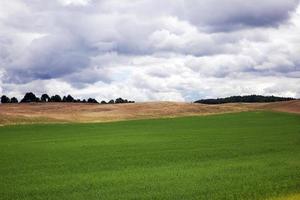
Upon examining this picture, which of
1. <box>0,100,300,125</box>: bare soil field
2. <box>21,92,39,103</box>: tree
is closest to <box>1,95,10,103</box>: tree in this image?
<box>21,92,39,103</box>: tree

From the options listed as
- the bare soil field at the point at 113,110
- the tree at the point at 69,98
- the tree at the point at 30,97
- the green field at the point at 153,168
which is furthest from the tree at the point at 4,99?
the green field at the point at 153,168

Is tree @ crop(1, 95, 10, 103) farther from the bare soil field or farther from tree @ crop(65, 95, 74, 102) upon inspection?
the bare soil field

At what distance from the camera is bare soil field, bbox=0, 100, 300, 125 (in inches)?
2341

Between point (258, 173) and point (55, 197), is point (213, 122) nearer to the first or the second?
point (258, 173)

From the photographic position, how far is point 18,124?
55000 millimetres

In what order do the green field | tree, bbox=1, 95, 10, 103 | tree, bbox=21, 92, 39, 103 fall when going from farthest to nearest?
tree, bbox=1, 95, 10, 103 → tree, bbox=21, 92, 39, 103 → the green field

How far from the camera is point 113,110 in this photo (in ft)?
220

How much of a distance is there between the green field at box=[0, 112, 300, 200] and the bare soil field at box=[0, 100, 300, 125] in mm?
22240

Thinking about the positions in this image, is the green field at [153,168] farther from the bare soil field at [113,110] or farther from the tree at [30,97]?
the tree at [30,97]

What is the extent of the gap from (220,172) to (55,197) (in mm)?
7001

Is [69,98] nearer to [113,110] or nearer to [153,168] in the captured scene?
[113,110]

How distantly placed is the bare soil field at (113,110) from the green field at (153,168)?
73.0ft

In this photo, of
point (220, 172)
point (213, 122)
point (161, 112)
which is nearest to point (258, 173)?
point (220, 172)

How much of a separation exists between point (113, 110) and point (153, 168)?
1799 inches
